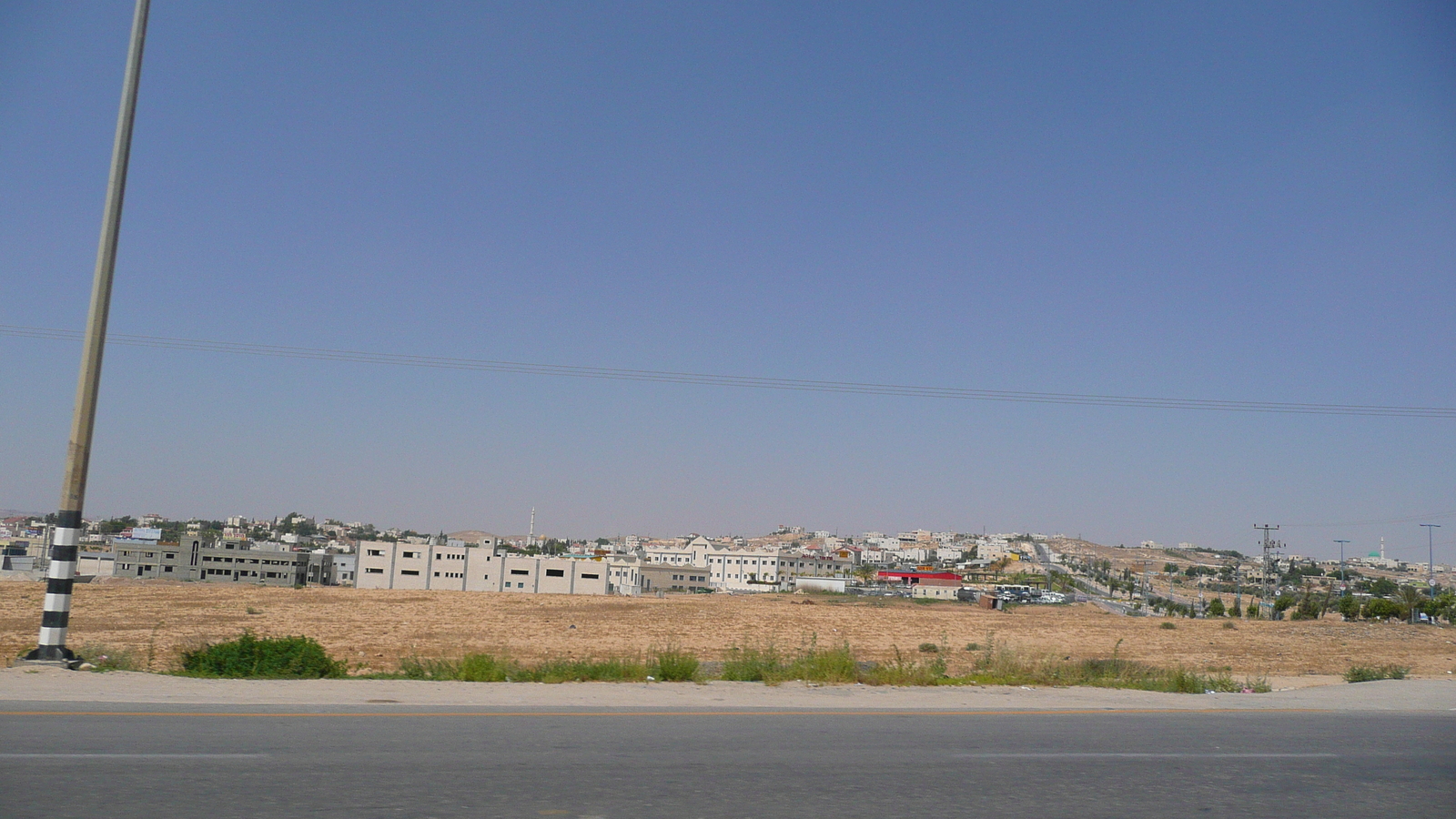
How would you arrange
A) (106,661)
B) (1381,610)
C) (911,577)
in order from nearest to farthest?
(106,661) < (1381,610) < (911,577)

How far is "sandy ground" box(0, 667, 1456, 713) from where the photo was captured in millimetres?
9953

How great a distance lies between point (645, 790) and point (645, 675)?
7.38 metres

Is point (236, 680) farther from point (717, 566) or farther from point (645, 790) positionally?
point (717, 566)

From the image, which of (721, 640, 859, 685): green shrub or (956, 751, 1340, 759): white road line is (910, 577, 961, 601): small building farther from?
(956, 751, 1340, 759): white road line

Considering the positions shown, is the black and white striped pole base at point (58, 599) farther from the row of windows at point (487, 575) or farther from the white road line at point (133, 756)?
the row of windows at point (487, 575)

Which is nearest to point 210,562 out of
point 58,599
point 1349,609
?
point 58,599

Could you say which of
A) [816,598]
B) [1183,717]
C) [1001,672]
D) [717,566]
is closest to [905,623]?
[816,598]

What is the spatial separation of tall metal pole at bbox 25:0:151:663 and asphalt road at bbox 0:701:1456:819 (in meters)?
3.22

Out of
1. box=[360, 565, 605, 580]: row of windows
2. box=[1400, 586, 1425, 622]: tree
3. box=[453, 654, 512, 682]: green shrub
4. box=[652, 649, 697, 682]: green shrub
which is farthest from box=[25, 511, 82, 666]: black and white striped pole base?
box=[360, 565, 605, 580]: row of windows

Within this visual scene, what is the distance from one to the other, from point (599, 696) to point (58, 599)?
22.3 ft

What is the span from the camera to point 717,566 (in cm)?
15688

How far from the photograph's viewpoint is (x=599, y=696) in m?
11.5

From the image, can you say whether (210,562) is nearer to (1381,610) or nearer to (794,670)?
(794,670)

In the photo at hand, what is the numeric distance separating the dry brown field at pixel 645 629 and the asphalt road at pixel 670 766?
17354 mm
